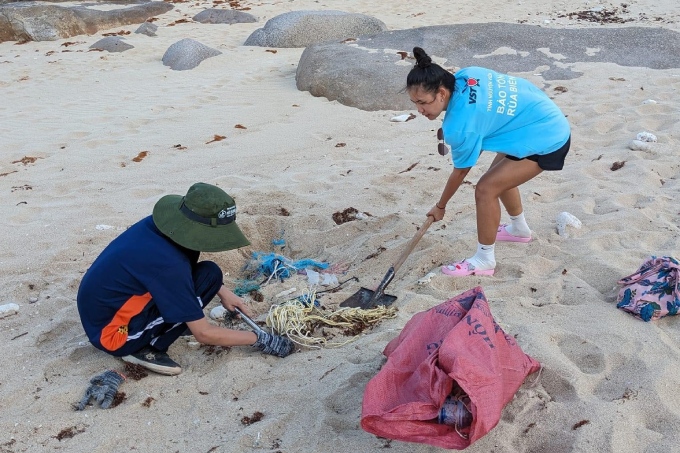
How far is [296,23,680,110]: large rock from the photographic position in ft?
21.8

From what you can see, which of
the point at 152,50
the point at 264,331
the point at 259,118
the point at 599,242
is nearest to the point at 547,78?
the point at 259,118

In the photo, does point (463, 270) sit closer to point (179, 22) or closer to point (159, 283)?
point (159, 283)

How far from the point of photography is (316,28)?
9.47 meters

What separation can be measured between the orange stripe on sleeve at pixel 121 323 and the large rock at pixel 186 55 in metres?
6.59

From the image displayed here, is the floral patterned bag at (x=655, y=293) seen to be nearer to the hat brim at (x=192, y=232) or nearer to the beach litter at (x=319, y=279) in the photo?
the beach litter at (x=319, y=279)

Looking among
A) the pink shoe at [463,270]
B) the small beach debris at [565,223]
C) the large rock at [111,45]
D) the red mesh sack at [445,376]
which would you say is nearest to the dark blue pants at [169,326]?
the red mesh sack at [445,376]

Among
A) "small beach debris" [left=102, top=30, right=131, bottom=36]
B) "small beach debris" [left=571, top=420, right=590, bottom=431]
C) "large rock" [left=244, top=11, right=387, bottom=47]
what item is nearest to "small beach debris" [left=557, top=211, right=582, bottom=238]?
"small beach debris" [left=571, top=420, right=590, bottom=431]

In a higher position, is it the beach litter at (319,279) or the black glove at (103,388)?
the black glove at (103,388)

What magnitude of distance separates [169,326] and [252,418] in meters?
0.68

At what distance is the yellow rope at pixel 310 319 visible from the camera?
118 inches

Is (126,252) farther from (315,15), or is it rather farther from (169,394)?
(315,15)

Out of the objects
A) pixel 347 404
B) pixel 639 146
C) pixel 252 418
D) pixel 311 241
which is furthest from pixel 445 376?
pixel 639 146

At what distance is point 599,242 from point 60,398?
10.0ft

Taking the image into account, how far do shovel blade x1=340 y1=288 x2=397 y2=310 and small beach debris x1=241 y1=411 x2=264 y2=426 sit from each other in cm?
94
